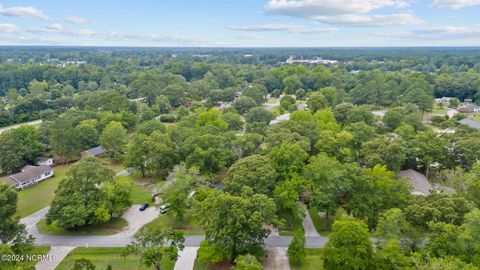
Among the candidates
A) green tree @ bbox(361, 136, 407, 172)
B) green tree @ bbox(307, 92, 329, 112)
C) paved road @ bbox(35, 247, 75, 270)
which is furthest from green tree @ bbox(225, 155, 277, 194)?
green tree @ bbox(307, 92, 329, 112)

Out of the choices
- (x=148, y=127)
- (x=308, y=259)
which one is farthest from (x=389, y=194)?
(x=148, y=127)

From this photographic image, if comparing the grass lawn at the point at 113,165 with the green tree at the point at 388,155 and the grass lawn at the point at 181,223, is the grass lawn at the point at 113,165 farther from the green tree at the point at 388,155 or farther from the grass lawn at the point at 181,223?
the green tree at the point at 388,155

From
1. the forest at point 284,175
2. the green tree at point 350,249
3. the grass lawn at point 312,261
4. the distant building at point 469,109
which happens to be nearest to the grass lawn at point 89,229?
the forest at point 284,175

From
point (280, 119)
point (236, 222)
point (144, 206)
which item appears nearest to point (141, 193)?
point (144, 206)

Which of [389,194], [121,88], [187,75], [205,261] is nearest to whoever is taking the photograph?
[205,261]

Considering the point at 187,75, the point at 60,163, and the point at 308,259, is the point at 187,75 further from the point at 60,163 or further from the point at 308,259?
Result: the point at 308,259

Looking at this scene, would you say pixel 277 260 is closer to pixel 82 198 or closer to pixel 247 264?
pixel 247 264
